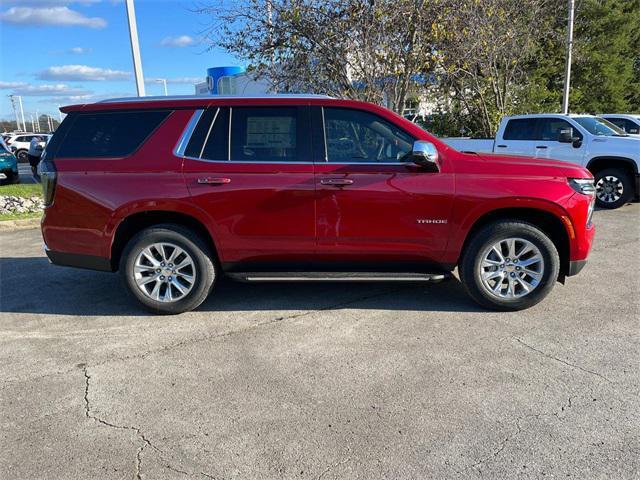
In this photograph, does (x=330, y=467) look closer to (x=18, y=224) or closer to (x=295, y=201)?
(x=295, y=201)

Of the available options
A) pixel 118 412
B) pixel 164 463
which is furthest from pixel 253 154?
pixel 164 463

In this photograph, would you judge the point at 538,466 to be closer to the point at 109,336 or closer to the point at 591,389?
the point at 591,389

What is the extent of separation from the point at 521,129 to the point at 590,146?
150 cm

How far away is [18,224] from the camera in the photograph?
9055 millimetres

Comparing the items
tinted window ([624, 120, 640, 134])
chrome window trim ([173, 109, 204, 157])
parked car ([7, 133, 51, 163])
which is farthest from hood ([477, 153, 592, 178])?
parked car ([7, 133, 51, 163])

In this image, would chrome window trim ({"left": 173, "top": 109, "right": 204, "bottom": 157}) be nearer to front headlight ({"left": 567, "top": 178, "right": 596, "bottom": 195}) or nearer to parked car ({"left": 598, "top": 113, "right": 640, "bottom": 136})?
front headlight ({"left": 567, "top": 178, "right": 596, "bottom": 195})

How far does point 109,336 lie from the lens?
13.4 ft

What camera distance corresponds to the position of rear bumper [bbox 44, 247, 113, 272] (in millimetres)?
4473

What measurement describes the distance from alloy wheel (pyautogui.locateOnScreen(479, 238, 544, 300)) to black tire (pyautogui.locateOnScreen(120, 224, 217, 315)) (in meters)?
2.53

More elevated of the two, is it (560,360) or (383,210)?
(383,210)

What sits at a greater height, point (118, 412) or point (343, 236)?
point (343, 236)

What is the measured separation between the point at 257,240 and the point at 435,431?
2.36 m

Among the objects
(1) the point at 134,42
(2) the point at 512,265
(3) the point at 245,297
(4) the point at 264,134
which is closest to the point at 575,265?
(2) the point at 512,265

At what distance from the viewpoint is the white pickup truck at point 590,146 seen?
368 inches
